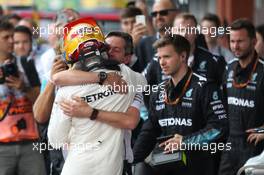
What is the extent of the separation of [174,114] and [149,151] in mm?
389

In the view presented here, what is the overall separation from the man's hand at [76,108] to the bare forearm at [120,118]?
94mm

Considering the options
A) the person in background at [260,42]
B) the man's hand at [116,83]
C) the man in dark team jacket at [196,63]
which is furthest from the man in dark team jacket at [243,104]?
the man's hand at [116,83]

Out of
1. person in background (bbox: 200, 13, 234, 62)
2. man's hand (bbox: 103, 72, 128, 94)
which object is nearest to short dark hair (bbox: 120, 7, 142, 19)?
person in background (bbox: 200, 13, 234, 62)

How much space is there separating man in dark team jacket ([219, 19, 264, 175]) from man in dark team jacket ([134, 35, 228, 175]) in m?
0.66

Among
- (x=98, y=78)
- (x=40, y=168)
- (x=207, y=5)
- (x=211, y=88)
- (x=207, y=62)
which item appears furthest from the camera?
(x=207, y=5)

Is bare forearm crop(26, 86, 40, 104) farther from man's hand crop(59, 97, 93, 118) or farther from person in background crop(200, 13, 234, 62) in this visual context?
person in background crop(200, 13, 234, 62)

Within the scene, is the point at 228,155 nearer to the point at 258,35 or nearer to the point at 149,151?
the point at 149,151

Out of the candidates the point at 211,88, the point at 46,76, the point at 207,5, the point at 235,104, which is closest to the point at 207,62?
the point at 235,104

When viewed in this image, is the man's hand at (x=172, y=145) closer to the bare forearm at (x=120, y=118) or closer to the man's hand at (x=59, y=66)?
the bare forearm at (x=120, y=118)

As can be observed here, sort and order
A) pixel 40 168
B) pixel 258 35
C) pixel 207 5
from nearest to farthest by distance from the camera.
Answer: pixel 40 168, pixel 258 35, pixel 207 5

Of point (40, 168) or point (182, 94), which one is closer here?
point (182, 94)

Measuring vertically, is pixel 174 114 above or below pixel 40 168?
above

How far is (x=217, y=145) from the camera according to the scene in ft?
20.6

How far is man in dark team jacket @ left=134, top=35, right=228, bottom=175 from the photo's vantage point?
608 centimetres
